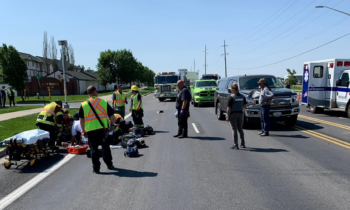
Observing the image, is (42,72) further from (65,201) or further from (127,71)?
(65,201)

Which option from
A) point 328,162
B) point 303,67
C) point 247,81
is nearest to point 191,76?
point 303,67

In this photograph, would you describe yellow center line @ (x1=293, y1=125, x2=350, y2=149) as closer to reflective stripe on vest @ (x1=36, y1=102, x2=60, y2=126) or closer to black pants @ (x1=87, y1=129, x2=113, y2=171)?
black pants @ (x1=87, y1=129, x2=113, y2=171)

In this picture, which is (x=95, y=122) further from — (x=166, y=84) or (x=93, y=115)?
(x=166, y=84)

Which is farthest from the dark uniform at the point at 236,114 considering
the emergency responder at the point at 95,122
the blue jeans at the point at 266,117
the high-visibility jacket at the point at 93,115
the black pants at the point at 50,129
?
the black pants at the point at 50,129

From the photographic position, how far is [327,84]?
1570 centimetres

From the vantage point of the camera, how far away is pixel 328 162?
22.5ft

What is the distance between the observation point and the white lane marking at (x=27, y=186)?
503 cm

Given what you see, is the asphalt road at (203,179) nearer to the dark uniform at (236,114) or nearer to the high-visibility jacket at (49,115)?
the dark uniform at (236,114)

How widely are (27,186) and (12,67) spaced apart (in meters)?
38.7

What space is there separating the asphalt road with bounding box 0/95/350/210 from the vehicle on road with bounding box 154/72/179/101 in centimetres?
2174

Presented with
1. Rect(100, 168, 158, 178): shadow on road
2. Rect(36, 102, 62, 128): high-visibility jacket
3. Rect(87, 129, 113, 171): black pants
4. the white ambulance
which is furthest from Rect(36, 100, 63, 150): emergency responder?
the white ambulance

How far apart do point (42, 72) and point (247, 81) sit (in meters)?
86.9

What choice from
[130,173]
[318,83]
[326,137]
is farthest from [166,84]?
[130,173]

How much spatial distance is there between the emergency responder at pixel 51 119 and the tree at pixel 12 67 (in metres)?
35.4
